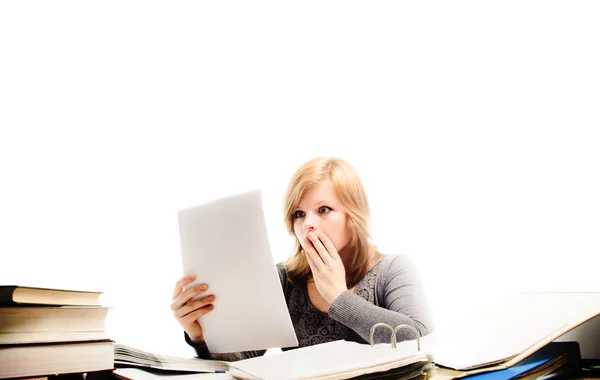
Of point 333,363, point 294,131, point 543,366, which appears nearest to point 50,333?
point 333,363

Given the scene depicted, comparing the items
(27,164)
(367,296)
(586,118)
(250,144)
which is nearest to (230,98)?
(250,144)

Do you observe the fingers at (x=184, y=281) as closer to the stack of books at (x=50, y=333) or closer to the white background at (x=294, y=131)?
the stack of books at (x=50, y=333)

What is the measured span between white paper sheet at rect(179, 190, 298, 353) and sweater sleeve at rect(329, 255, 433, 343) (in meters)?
0.15

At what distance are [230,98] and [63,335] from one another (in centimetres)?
107

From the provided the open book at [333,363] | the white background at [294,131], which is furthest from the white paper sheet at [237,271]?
the white background at [294,131]

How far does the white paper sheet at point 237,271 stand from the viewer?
90cm

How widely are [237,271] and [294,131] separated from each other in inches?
29.8

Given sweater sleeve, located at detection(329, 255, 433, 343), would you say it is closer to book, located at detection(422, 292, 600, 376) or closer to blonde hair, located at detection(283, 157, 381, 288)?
blonde hair, located at detection(283, 157, 381, 288)

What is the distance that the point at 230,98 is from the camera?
1597 millimetres

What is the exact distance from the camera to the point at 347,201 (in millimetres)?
1291

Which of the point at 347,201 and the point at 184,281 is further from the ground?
the point at 347,201

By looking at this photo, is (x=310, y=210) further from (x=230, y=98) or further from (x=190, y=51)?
(x=190, y=51)

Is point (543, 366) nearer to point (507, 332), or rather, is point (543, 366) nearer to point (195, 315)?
point (507, 332)

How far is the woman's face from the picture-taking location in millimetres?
1261
